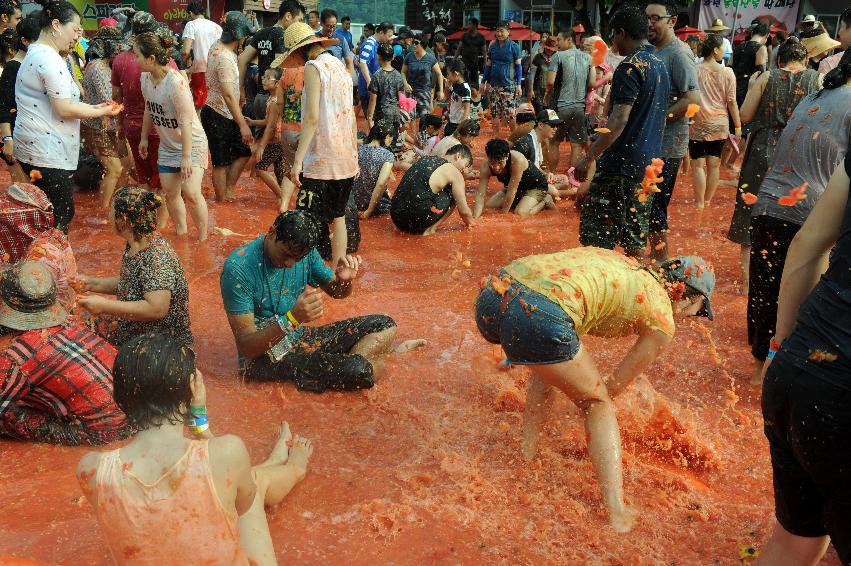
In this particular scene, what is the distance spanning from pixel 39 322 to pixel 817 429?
3.19 meters

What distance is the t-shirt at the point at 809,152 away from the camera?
12.5ft

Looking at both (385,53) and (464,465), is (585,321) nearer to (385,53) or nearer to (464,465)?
(464,465)

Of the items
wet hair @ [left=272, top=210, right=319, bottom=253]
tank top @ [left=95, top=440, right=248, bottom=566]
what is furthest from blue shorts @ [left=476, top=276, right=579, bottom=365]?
tank top @ [left=95, top=440, right=248, bottom=566]

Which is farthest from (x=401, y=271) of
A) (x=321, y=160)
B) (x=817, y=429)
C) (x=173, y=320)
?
(x=817, y=429)

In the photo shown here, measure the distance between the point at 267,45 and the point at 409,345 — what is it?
5374 mm

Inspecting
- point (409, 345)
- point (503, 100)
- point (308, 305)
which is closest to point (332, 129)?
point (409, 345)

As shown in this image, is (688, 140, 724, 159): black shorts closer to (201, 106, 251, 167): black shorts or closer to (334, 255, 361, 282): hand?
(201, 106, 251, 167): black shorts

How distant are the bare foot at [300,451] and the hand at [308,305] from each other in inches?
23.7

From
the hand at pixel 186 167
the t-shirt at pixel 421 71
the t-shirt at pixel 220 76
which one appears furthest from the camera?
the t-shirt at pixel 421 71

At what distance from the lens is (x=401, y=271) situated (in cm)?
657


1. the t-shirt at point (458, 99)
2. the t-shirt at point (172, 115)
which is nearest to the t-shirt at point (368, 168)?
the t-shirt at point (172, 115)

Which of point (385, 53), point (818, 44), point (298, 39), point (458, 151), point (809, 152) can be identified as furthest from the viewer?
point (385, 53)

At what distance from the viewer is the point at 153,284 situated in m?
3.83

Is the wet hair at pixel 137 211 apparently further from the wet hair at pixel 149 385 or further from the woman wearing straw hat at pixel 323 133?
the wet hair at pixel 149 385
